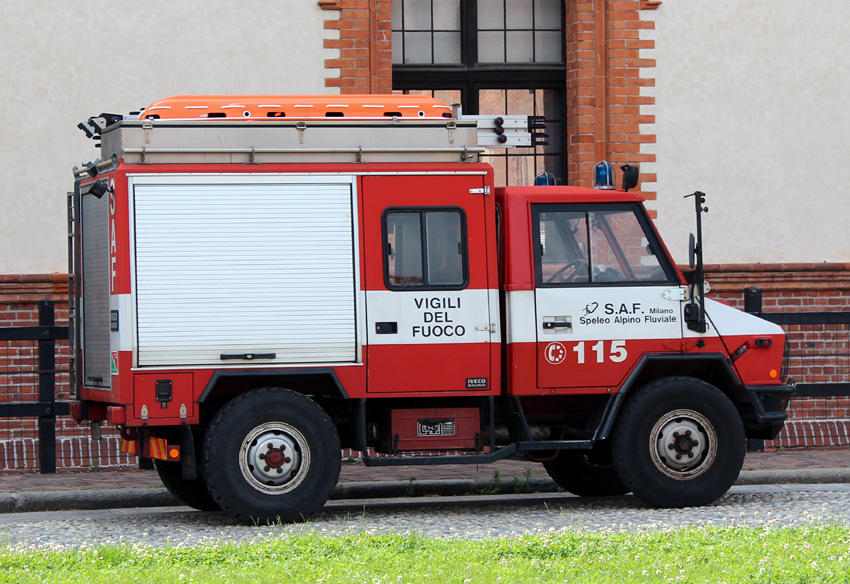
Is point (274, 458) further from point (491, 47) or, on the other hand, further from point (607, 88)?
point (491, 47)

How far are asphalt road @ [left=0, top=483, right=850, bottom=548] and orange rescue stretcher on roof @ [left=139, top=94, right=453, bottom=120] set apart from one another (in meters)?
2.77

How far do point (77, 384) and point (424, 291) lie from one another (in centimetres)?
259

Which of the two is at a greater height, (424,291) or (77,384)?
(424,291)

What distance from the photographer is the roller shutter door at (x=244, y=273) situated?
8703mm

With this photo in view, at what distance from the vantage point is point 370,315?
897 cm

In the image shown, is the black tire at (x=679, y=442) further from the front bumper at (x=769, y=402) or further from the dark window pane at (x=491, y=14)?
the dark window pane at (x=491, y=14)

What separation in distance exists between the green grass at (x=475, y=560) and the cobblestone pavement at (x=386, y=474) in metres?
3.67

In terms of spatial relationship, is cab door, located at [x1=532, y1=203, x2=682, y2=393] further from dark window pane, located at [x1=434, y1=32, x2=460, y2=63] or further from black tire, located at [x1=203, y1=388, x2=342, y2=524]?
dark window pane, located at [x1=434, y1=32, x2=460, y2=63]

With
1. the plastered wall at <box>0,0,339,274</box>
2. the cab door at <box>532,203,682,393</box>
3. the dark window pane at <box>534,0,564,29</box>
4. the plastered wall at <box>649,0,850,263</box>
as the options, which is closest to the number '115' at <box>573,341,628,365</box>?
the cab door at <box>532,203,682,393</box>

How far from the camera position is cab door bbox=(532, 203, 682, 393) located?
364 inches

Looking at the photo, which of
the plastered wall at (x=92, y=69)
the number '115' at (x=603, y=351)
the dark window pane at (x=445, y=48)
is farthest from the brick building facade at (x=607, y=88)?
the number '115' at (x=603, y=351)

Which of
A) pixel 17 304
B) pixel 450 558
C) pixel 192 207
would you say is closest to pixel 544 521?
pixel 450 558

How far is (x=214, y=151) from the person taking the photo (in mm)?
8883

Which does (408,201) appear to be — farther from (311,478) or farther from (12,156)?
(12,156)
